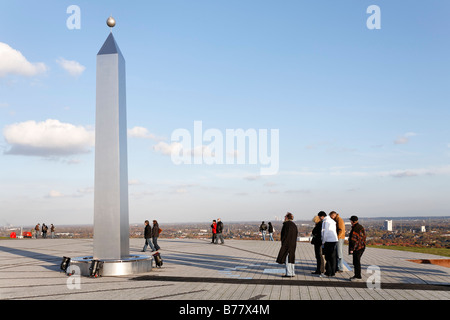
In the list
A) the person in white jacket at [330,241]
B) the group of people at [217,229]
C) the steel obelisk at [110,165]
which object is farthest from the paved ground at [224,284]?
the group of people at [217,229]

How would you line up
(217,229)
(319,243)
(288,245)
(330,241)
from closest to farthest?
(288,245), (330,241), (319,243), (217,229)

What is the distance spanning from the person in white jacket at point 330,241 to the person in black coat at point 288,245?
0.91m

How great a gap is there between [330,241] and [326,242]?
0.46 ft

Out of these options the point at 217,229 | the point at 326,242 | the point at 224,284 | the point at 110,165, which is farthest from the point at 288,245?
the point at 217,229

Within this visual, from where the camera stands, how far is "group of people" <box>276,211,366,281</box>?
11.4 m

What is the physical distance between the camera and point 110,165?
44.0 feet

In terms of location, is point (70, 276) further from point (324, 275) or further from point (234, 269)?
point (324, 275)

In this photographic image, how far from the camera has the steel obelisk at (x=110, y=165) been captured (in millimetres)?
13297

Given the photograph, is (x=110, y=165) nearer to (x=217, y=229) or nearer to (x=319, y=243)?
(x=319, y=243)

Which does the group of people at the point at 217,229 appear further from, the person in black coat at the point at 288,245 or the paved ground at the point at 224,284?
the person in black coat at the point at 288,245

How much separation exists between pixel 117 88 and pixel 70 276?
6.08 metres

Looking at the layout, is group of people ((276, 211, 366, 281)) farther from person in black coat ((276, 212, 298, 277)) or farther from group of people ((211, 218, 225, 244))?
group of people ((211, 218, 225, 244))

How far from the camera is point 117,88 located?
536 inches
